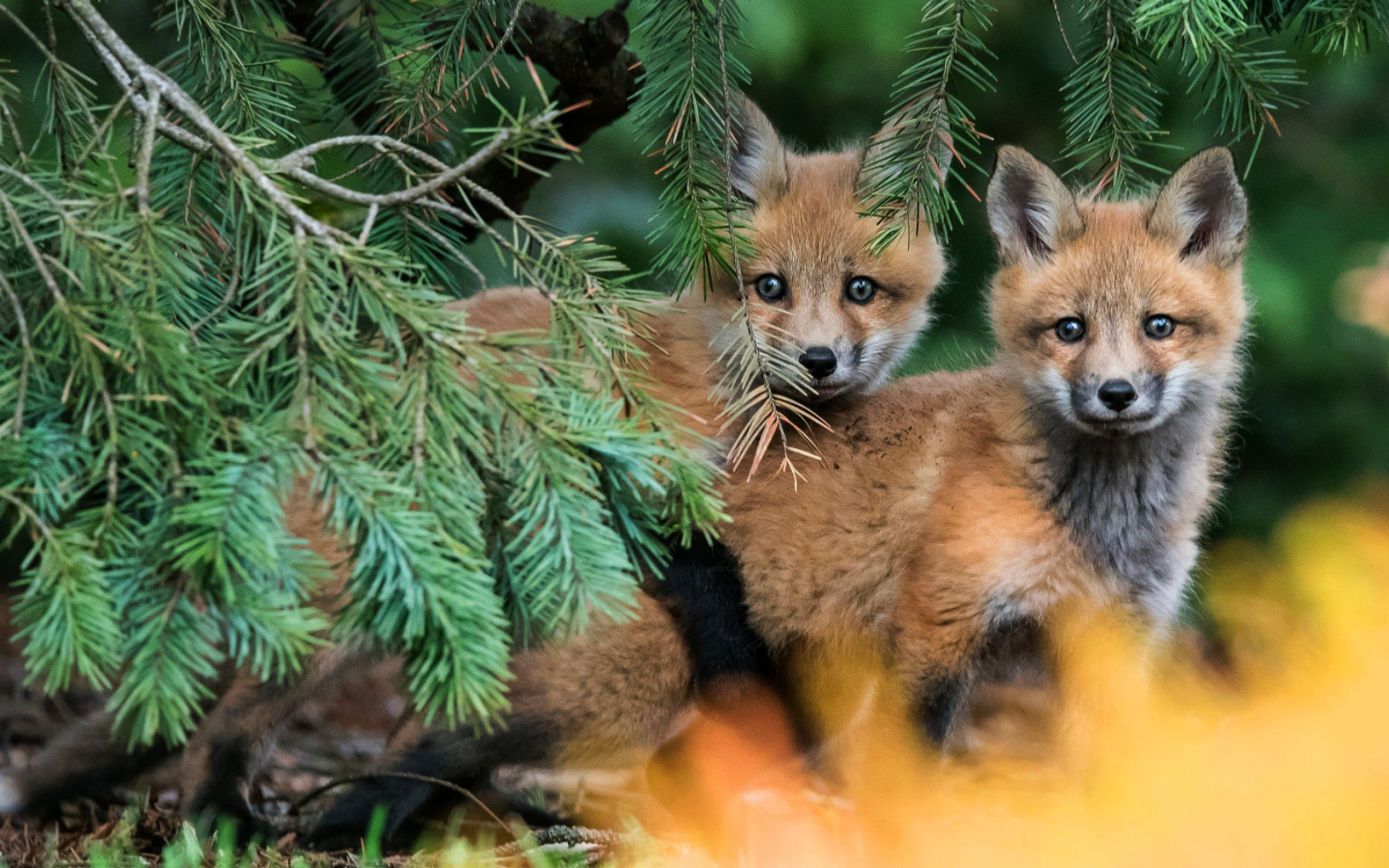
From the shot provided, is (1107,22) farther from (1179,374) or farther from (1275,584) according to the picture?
(1275,584)

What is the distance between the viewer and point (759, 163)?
2.91 metres

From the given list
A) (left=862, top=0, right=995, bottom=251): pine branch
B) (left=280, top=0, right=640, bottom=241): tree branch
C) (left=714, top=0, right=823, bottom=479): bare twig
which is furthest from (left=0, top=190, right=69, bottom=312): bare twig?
(left=862, top=0, right=995, bottom=251): pine branch

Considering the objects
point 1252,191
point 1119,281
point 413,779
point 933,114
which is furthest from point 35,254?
point 1252,191

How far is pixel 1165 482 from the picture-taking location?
2.53 meters

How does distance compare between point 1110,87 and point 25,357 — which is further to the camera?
point 1110,87

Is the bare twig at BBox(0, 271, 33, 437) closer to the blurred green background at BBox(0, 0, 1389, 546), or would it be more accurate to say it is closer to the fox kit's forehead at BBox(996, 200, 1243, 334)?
the fox kit's forehead at BBox(996, 200, 1243, 334)

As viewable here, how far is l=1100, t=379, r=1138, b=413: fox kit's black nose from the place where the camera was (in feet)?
7.48

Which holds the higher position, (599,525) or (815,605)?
(599,525)

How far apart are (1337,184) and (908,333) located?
2.30 metres

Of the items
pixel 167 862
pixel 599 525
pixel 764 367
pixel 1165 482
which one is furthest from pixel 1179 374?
pixel 167 862

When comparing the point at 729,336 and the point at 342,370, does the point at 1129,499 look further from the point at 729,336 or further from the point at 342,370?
the point at 342,370

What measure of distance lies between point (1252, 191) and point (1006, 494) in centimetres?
234

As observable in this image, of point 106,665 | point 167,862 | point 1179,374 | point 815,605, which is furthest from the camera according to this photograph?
point 815,605

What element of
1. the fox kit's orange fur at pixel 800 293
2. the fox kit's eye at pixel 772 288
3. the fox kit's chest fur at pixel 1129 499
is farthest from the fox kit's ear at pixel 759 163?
the fox kit's chest fur at pixel 1129 499
